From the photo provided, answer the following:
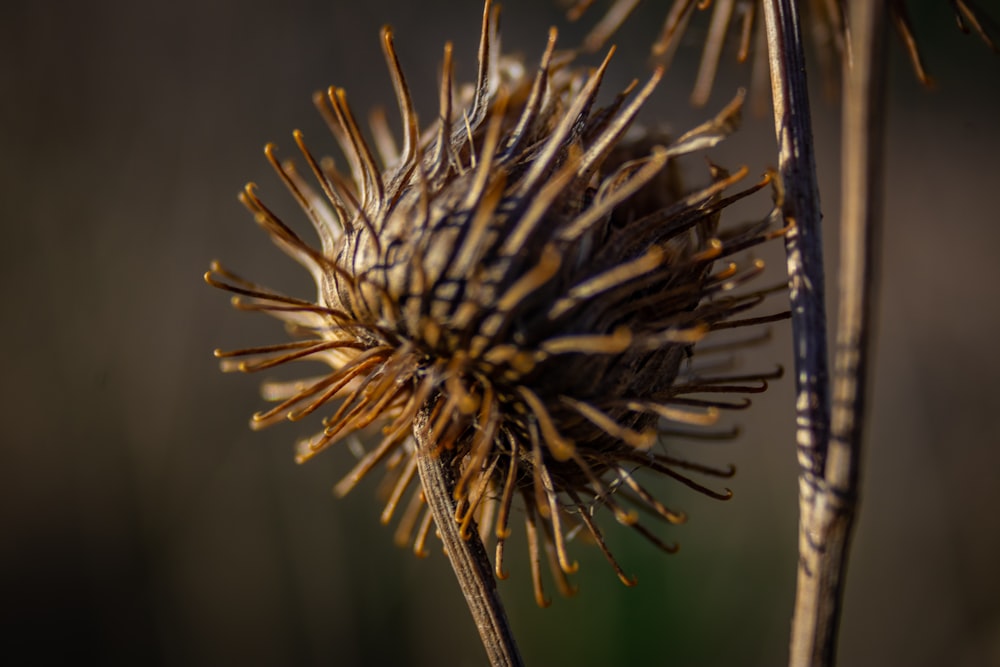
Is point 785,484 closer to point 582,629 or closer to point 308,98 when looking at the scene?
point 582,629

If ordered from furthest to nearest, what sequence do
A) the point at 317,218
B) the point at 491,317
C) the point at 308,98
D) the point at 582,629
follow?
1. the point at 308,98
2. the point at 582,629
3. the point at 317,218
4. the point at 491,317

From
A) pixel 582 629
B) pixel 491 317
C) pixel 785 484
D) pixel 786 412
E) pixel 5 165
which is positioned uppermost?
pixel 5 165

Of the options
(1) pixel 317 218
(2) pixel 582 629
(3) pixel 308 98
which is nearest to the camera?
(1) pixel 317 218

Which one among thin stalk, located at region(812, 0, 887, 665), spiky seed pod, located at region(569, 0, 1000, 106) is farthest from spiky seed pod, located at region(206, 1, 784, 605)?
spiky seed pod, located at region(569, 0, 1000, 106)

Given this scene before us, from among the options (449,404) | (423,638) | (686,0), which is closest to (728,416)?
(423,638)

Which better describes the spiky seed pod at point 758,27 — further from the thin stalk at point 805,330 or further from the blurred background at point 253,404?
the blurred background at point 253,404

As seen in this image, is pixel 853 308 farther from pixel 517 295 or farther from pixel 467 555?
pixel 467 555
